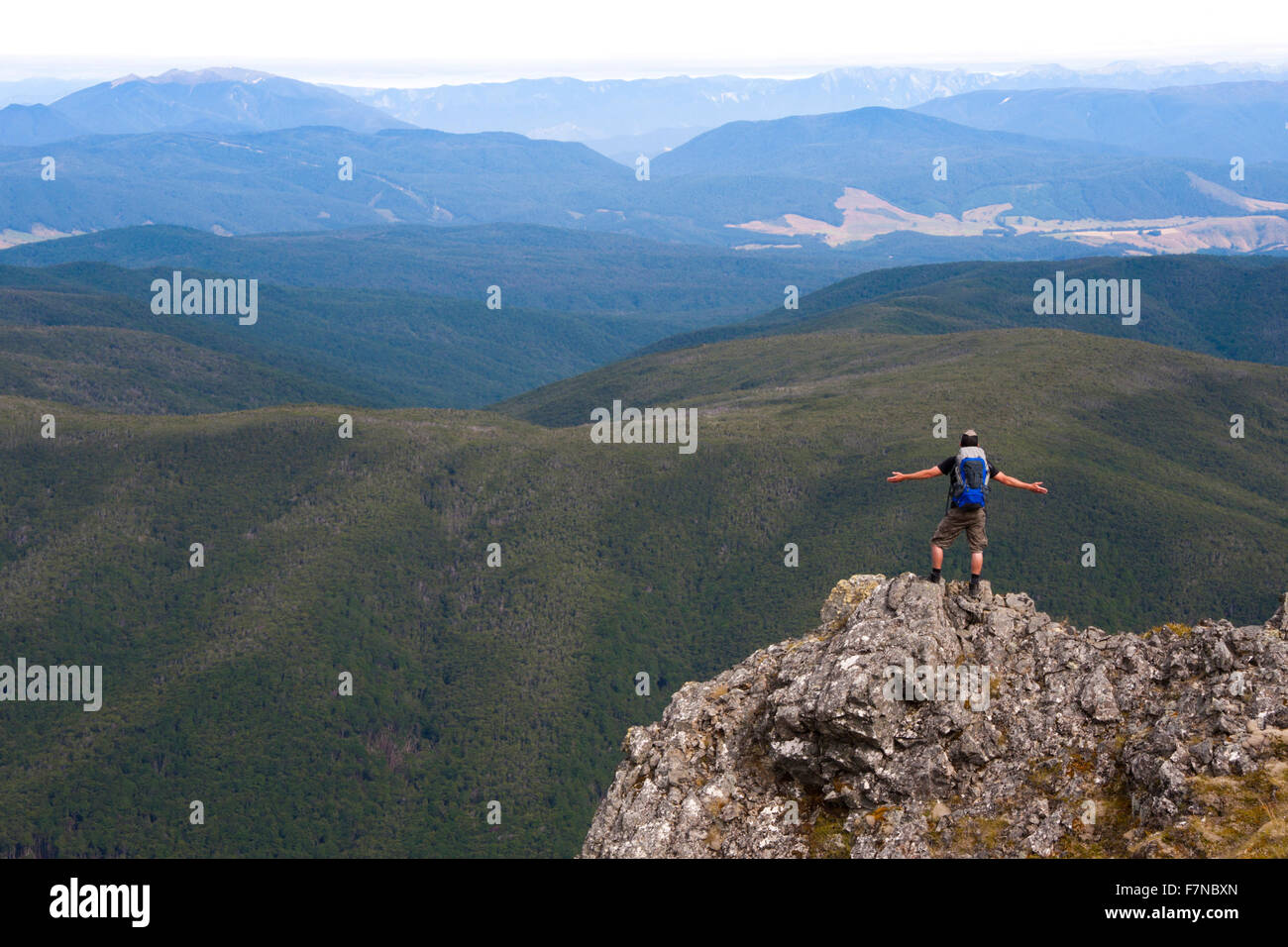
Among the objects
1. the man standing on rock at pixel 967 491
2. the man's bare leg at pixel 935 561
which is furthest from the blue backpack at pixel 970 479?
the man's bare leg at pixel 935 561

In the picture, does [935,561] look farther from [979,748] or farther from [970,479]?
[979,748]

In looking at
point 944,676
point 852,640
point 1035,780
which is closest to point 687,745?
point 852,640

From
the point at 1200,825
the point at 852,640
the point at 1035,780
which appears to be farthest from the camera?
the point at 852,640

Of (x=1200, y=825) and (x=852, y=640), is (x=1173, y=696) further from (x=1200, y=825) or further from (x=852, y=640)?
(x=852, y=640)
